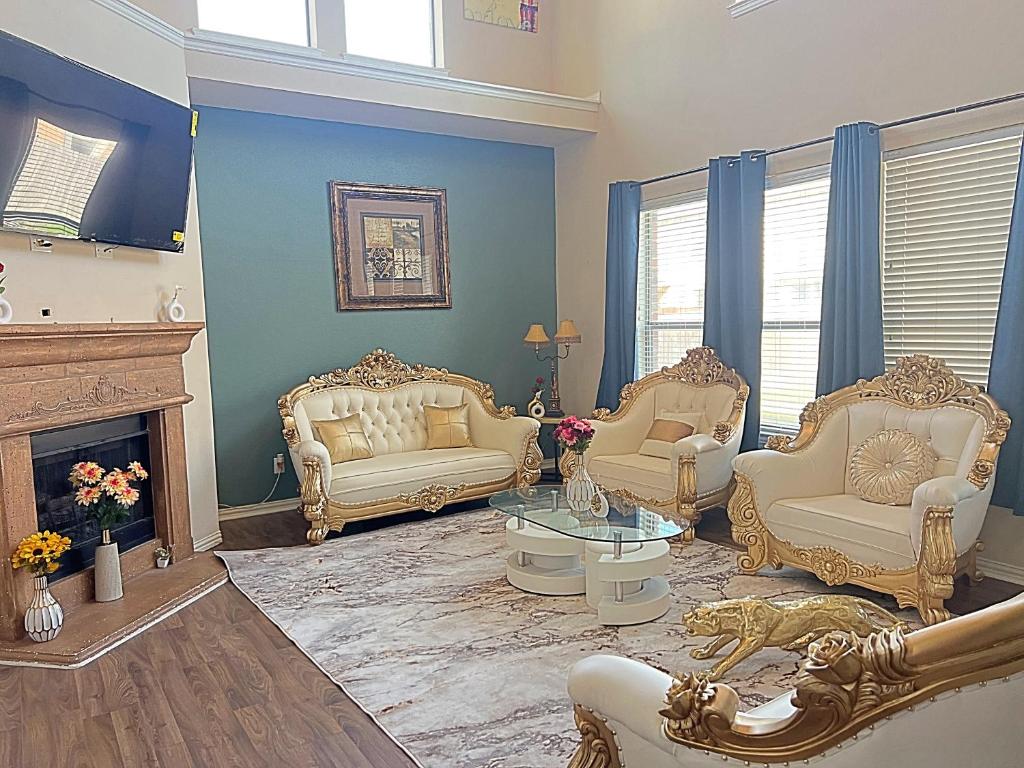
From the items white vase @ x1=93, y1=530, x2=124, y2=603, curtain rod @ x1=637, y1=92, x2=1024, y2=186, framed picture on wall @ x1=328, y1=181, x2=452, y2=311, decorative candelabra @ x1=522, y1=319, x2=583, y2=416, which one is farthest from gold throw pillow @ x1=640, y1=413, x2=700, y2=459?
white vase @ x1=93, y1=530, x2=124, y2=603

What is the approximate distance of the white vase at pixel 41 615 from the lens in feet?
10.9

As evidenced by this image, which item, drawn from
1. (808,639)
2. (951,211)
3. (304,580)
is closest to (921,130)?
(951,211)

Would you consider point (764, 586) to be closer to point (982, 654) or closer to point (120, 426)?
point (982, 654)

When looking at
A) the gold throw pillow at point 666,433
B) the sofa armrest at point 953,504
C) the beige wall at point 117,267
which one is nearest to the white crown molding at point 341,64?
the beige wall at point 117,267

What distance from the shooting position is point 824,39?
4.55 meters

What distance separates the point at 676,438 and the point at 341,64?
3.33 meters

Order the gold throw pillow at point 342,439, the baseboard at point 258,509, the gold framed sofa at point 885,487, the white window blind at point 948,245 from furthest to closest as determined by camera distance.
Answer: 1. the baseboard at point 258,509
2. the gold throw pillow at point 342,439
3. the white window blind at point 948,245
4. the gold framed sofa at point 885,487

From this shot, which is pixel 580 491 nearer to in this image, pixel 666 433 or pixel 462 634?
pixel 462 634

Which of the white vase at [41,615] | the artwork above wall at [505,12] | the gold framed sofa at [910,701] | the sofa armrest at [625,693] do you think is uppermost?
the artwork above wall at [505,12]

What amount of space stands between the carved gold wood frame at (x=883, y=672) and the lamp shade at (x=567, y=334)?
525 centimetres

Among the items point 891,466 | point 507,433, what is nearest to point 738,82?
point 891,466

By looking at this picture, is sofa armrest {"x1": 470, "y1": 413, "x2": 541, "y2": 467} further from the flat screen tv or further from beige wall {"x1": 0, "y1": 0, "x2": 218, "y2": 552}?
the flat screen tv

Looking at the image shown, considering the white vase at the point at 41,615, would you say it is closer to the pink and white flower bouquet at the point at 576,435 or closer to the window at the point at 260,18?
the pink and white flower bouquet at the point at 576,435

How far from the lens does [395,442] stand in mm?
5637
